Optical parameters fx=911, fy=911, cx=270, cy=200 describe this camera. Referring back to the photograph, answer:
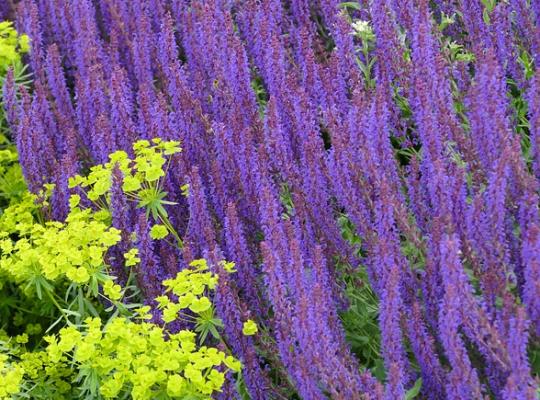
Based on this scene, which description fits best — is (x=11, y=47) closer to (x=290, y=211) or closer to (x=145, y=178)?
(x=145, y=178)

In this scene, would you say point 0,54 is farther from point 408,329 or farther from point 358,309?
point 408,329

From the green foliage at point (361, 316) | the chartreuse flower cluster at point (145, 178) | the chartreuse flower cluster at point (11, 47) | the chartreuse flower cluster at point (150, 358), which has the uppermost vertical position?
the chartreuse flower cluster at point (11, 47)

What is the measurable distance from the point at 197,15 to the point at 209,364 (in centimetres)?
263

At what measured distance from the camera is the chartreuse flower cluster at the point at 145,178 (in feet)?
13.6

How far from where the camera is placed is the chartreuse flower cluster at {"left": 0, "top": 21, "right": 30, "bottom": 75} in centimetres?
575

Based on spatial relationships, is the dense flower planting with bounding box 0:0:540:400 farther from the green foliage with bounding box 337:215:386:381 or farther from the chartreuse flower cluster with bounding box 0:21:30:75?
the chartreuse flower cluster with bounding box 0:21:30:75

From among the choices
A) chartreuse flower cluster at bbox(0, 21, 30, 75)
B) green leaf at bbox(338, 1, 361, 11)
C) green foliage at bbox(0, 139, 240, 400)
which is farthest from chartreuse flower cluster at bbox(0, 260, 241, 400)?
chartreuse flower cluster at bbox(0, 21, 30, 75)

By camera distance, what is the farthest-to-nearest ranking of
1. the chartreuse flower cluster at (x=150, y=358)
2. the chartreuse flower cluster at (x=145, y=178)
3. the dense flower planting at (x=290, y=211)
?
the chartreuse flower cluster at (x=145, y=178), the chartreuse flower cluster at (x=150, y=358), the dense flower planting at (x=290, y=211)

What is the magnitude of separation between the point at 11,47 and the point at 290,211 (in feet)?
8.28

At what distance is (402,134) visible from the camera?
4375mm

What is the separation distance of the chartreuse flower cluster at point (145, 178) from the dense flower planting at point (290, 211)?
0.04 feet

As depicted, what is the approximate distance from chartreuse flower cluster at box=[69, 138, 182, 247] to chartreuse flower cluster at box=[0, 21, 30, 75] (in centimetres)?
164

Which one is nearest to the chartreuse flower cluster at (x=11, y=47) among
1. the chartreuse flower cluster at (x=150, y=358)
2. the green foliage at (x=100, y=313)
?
the green foliage at (x=100, y=313)

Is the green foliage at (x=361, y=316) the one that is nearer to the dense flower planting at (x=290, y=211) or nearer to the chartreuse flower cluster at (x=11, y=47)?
the dense flower planting at (x=290, y=211)
